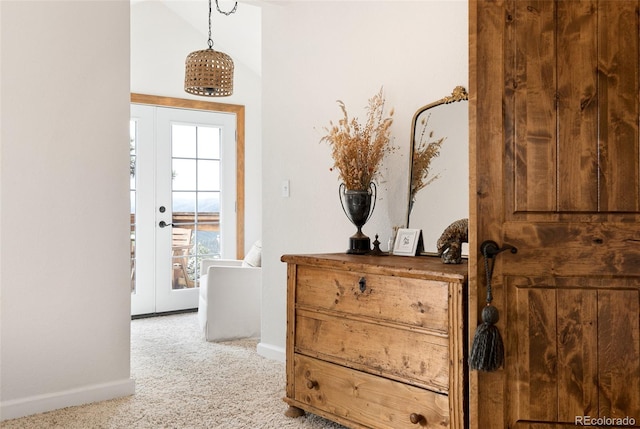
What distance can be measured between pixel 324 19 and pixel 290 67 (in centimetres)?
39

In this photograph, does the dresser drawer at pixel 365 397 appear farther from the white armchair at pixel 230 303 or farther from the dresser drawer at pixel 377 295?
the white armchair at pixel 230 303

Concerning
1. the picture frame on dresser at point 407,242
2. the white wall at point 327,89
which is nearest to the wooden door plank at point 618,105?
the white wall at point 327,89

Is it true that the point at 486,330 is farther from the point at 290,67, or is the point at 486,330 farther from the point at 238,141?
the point at 238,141

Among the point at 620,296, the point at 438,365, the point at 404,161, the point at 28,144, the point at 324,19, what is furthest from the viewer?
the point at 324,19

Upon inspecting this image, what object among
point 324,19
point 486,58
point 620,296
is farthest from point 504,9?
point 324,19

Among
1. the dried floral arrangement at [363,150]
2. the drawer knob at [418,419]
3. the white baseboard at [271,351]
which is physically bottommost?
the white baseboard at [271,351]

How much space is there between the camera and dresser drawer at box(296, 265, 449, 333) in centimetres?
226

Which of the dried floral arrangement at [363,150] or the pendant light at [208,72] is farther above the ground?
the pendant light at [208,72]

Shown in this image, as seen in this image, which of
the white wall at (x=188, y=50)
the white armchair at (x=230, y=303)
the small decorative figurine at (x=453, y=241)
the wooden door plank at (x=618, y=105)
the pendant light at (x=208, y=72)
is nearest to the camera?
the wooden door plank at (x=618, y=105)

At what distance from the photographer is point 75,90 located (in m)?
3.09

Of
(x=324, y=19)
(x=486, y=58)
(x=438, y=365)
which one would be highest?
(x=324, y=19)

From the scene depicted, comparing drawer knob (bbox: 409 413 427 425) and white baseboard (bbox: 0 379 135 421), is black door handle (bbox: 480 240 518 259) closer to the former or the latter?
drawer knob (bbox: 409 413 427 425)

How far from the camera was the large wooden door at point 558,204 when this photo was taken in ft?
6.44

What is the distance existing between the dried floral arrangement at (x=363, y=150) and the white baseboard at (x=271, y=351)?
135cm
